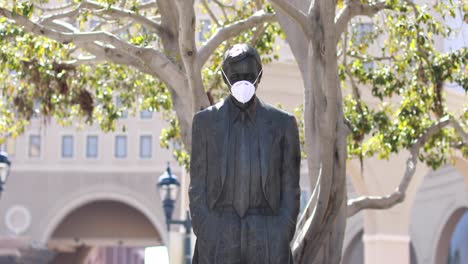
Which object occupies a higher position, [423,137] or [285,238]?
[423,137]

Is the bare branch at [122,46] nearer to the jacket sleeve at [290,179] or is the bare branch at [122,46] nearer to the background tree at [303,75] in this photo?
the background tree at [303,75]

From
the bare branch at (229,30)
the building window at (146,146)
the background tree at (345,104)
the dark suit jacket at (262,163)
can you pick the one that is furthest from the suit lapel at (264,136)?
the building window at (146,146)

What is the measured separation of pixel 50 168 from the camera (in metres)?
50.3

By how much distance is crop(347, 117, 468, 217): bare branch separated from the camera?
13211 mm

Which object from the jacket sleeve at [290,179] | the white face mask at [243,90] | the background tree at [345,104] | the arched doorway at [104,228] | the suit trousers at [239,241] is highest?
the arched doorway at [104,228]

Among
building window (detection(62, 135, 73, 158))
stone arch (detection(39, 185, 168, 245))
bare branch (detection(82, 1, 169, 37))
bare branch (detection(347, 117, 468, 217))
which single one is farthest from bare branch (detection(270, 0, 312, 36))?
building window (detection(62, 135, 73, 158))

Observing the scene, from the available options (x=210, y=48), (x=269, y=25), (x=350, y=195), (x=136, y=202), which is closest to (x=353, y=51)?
(x=269, y=25)

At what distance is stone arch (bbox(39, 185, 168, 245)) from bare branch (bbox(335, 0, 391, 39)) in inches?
1468

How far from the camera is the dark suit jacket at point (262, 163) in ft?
20.1

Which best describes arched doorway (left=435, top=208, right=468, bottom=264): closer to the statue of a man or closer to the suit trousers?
the statue of a man

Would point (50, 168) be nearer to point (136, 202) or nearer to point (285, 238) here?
point (136, 202)

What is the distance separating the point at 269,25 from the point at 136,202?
33.9m

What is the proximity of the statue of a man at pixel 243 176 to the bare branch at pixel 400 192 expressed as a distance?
6.90 metres

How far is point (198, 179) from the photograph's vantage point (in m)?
6.22
